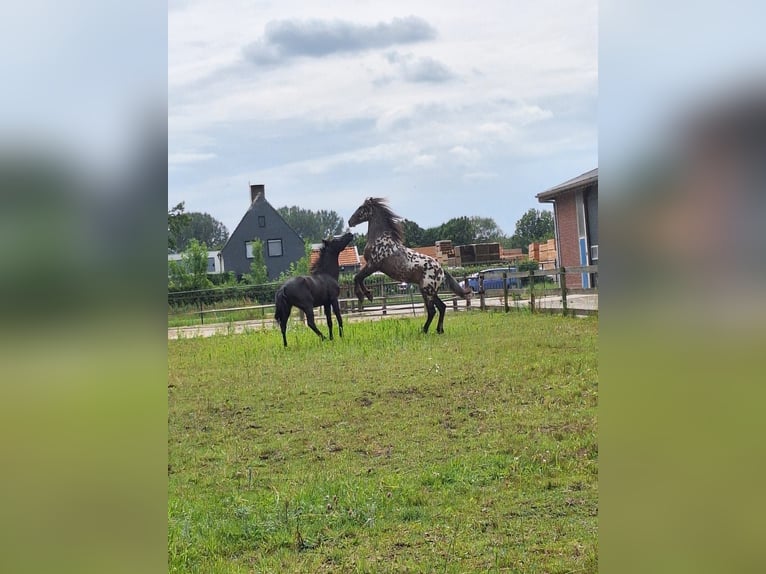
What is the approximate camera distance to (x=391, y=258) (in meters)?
8.57

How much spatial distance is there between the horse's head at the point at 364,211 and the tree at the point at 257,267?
138cm

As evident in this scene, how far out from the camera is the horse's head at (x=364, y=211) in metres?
A: 8.42

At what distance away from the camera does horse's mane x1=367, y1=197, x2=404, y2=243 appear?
27.7 ft

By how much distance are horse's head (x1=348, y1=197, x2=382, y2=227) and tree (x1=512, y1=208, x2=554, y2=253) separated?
2316 millimetres

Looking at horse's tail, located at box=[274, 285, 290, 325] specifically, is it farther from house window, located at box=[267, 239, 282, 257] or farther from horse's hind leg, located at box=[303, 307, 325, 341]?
house window, located at box=[267, 239, 282, 257]

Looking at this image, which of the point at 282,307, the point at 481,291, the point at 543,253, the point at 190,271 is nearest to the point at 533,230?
the point at 543,253

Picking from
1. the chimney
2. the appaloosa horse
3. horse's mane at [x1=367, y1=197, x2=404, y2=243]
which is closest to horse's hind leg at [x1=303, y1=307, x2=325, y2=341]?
the appaloosa horse

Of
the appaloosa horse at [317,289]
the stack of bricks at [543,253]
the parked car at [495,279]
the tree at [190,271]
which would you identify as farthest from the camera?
the stack of bricks at [543,253]

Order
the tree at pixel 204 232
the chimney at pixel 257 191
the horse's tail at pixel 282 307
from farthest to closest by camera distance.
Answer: the tree at pixel 204 232 → the horse's tail at pixel 282 307 → the chimney at pixel 257 191

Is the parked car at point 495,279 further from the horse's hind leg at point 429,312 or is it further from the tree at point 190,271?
the tree at point 190,271

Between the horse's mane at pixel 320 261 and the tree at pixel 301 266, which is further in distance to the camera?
the tree at pixel 301 266

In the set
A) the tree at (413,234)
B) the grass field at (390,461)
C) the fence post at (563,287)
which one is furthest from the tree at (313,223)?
the fence post at (563,287)
